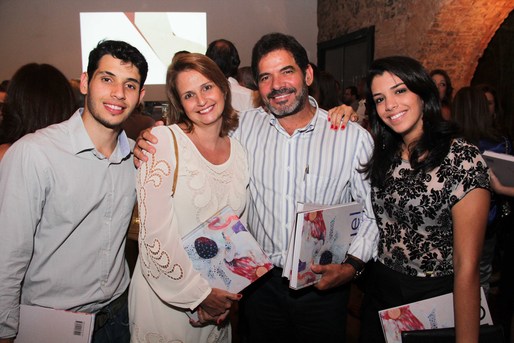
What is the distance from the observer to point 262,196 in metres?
2.00

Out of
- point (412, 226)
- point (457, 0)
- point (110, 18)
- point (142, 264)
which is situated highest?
point (110, 18)

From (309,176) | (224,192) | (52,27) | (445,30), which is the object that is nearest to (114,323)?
(224,192)

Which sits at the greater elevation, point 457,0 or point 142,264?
point 457,0

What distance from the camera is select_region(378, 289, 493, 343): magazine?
163cm

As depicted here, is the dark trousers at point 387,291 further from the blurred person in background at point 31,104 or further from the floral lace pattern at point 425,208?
the blurred person in background at point 31,104

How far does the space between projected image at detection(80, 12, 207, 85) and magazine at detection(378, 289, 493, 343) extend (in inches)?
309

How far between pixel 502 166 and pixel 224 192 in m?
1.89

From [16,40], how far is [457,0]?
8.63 meters

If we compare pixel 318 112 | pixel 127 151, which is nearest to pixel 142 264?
pixel 127 151

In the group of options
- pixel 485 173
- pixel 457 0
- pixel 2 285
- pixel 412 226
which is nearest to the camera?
pixel 2 285

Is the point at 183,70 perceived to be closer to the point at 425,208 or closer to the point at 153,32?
the point at 425,208

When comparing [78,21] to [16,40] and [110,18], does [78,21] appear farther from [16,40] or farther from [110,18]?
[16,40]

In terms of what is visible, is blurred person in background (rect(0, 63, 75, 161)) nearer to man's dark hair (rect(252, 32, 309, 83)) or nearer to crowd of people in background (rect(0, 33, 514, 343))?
crowd of people in background (rect(0, 33, 514, 343))

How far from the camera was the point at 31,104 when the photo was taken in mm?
2201
